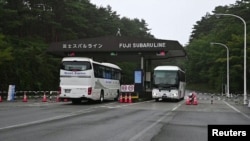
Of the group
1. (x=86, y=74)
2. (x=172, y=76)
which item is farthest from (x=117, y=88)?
(x=86, y=74)

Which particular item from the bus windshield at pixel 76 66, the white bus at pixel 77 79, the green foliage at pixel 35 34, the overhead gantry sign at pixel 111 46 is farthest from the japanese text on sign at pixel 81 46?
the bus windshield at pixel 76 66

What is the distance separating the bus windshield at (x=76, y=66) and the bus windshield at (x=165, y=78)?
998 cm

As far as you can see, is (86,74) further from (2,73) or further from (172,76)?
(2,73)

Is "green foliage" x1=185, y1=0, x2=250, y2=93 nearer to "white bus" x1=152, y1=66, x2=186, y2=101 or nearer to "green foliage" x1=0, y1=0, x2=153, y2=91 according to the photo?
"green foliage" x1=0, y1=0, x2=153, y2=91

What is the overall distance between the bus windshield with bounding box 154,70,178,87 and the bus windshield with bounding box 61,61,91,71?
9.98m

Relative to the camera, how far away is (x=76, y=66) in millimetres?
31062

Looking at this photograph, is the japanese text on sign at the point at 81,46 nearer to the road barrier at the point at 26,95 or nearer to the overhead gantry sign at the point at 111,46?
the overhead gantry sign at the point at 111,46

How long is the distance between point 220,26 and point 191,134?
92379 millimetres

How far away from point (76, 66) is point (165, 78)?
35.7ft

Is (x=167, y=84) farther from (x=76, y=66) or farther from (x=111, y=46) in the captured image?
(x=76, y=66)

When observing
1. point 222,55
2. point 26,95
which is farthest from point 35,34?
point 222,55

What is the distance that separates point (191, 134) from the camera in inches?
542

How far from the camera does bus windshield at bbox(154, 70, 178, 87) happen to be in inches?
1547

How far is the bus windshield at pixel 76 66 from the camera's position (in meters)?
31.0
